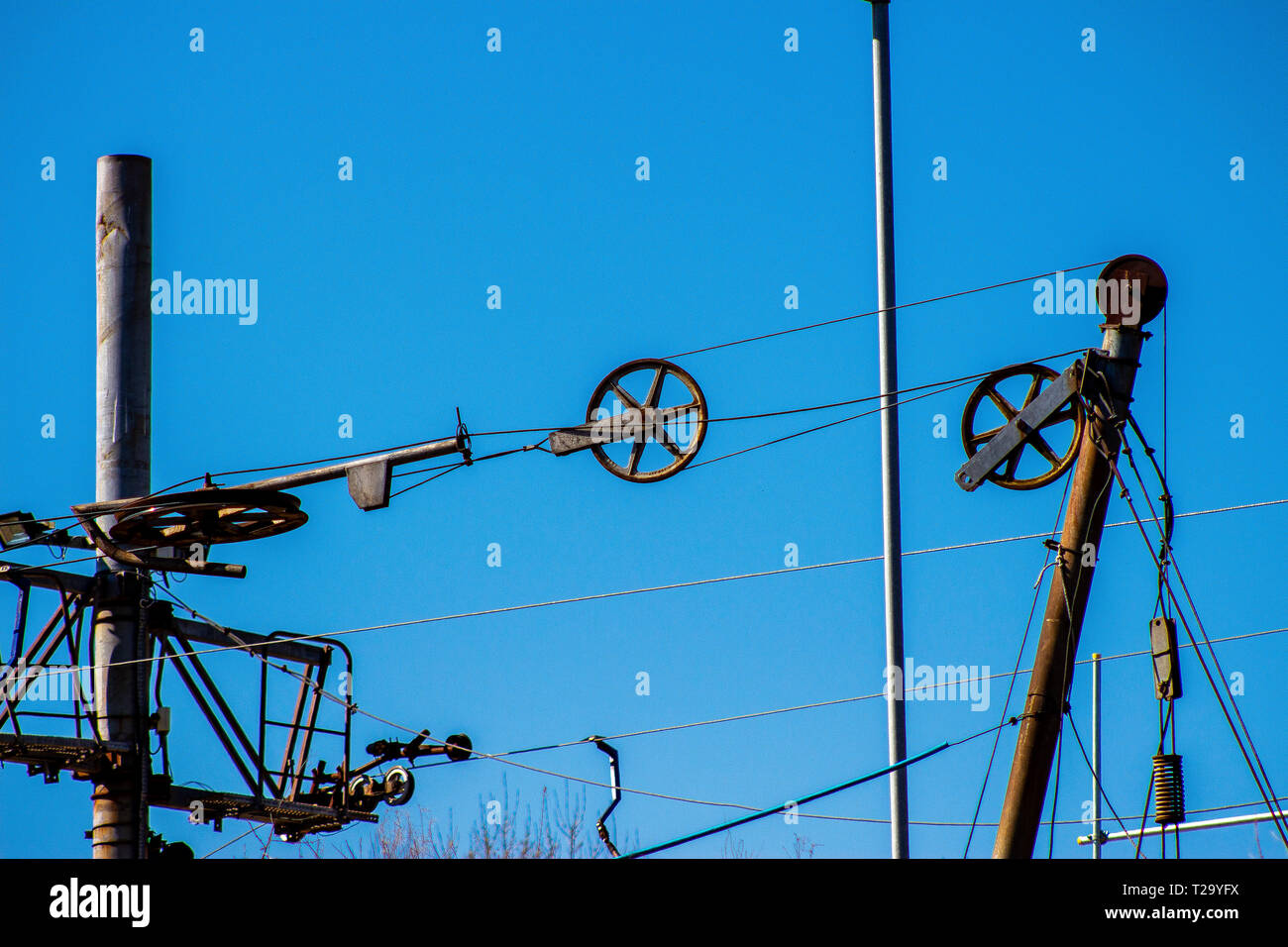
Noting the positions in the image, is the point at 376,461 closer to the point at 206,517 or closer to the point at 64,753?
the point at 206,517

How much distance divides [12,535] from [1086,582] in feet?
34.3

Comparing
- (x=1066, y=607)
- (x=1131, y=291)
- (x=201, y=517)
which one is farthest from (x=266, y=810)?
(x=1131, y=291)

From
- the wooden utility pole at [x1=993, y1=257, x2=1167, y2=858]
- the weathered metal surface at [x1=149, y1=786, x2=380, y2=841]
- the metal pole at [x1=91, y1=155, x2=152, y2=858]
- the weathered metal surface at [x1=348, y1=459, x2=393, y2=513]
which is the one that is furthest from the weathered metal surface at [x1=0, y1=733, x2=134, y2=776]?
the wooden utility pole at [x1=993, y1=257, x2=1167, y2=858]

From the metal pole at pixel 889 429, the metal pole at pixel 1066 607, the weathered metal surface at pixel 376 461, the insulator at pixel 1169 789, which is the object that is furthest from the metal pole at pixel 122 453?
the insulator at pixel 1169 789

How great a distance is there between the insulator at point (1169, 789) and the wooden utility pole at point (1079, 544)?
3.05 ft

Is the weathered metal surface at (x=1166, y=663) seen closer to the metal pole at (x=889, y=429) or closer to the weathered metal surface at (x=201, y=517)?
the metal pole at (x=889, y=429)

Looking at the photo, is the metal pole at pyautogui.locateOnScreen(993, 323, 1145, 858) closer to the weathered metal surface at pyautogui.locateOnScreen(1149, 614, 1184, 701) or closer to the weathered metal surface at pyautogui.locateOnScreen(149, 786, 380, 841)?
the weathered metal surface at pyautogui.locateOnScreen(1149, 614, 1184, 701)

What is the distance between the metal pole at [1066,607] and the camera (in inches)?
437

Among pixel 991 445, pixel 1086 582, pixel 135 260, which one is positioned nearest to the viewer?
pixel 1086 582

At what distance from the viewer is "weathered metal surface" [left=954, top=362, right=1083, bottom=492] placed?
11961 mm

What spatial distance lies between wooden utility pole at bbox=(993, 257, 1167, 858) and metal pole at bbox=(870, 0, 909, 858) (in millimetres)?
2199
